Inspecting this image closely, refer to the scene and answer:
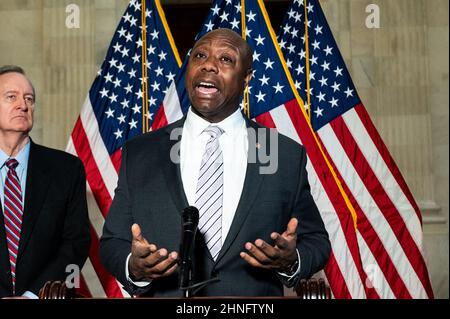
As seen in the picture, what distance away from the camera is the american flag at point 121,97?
6.15 m

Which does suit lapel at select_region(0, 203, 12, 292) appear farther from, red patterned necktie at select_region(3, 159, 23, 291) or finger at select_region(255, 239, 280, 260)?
finger at select_region(255, 239, 280, 260)

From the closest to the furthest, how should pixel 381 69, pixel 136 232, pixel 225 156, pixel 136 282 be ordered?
pixel 136 232 < pixel 136 282 < pixel 225 156 < pixel 381 69

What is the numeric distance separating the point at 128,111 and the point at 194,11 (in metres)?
2.22

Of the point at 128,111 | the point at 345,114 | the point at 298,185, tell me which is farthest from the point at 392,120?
the point at 298,185

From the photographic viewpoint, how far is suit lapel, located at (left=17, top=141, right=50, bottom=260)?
4.39 metres

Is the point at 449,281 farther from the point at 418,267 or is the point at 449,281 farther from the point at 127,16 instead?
the point at 127,16

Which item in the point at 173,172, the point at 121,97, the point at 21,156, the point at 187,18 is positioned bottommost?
the point at 173,172

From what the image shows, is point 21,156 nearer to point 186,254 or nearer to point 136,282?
point 136,282

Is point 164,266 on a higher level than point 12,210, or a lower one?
lower

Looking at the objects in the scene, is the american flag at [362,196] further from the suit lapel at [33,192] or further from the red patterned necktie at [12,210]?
the red patterned necktie at [12,210]

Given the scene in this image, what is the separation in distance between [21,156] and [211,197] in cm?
162

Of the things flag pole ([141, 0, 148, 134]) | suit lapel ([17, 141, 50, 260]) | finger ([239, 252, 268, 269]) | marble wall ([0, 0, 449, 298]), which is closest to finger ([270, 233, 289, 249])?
finger ([239, 252, 268, 269])

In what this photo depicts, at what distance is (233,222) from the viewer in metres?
3.38

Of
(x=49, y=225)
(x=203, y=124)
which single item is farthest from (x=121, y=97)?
(x=203, y=124)
